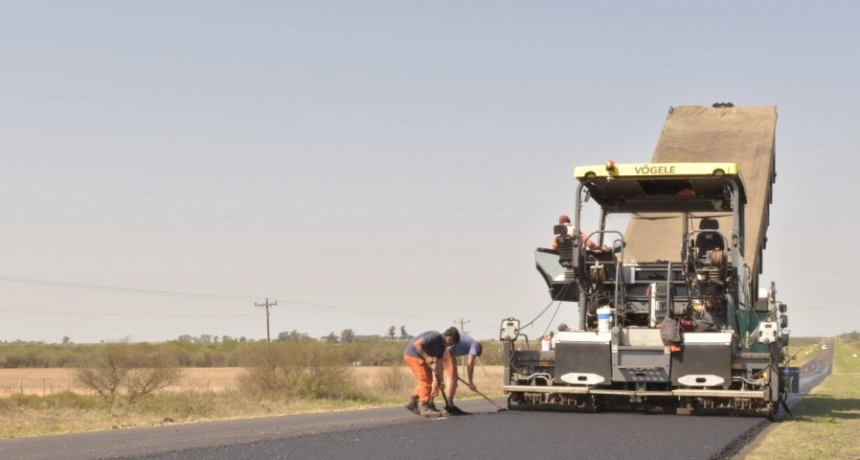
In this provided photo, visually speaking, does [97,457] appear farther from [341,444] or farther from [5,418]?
[5,418]

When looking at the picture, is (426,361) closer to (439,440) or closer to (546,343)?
(546,343)

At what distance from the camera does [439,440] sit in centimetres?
979

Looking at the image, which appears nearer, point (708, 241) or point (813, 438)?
point (813, 438)

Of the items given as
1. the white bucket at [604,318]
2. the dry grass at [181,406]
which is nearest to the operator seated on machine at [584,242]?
the white bucket at [604,318]

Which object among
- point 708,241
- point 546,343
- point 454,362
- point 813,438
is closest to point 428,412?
point 454,362


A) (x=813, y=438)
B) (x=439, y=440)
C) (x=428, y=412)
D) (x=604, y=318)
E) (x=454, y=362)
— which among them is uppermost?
(x=604, y=318)

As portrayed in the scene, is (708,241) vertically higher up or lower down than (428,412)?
higher up

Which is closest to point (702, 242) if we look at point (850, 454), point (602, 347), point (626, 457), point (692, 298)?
point (692, 298)

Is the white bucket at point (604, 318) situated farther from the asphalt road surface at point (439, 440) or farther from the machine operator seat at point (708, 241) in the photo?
the machine operator seat at point (708, 241)

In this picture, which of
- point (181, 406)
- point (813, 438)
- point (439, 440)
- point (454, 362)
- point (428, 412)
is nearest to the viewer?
point (439, 440)

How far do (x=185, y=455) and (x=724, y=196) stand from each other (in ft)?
24.7

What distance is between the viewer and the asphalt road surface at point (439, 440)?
8.87m

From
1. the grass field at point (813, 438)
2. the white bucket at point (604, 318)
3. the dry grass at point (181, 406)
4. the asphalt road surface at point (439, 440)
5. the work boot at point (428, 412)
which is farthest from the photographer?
the dry grass at point (181, 406)

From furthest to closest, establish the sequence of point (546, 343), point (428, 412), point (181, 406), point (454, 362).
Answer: point (181, 406)
point (546, 343)
point (454, 362)
point (428, 412)
